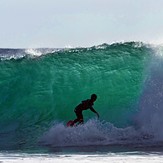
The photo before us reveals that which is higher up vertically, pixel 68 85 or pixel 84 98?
pixel 68 85

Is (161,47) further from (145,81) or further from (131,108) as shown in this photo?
(131,108)

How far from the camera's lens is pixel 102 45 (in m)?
19.0

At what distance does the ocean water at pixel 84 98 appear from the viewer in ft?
39.7

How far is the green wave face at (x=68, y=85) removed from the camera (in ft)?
49.3

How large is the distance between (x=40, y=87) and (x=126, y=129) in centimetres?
447

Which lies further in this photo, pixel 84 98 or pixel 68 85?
pixel 68 85

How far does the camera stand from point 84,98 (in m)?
16.2

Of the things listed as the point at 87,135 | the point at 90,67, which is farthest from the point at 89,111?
the point at 90,67

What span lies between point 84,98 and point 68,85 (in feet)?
2.92

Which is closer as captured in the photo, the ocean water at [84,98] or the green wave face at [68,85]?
the ocean water at [84,98]

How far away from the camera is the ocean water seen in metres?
12.1

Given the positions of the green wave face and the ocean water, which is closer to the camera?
the ocean water

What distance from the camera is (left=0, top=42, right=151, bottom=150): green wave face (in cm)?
1502

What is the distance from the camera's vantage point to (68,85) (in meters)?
16.9
